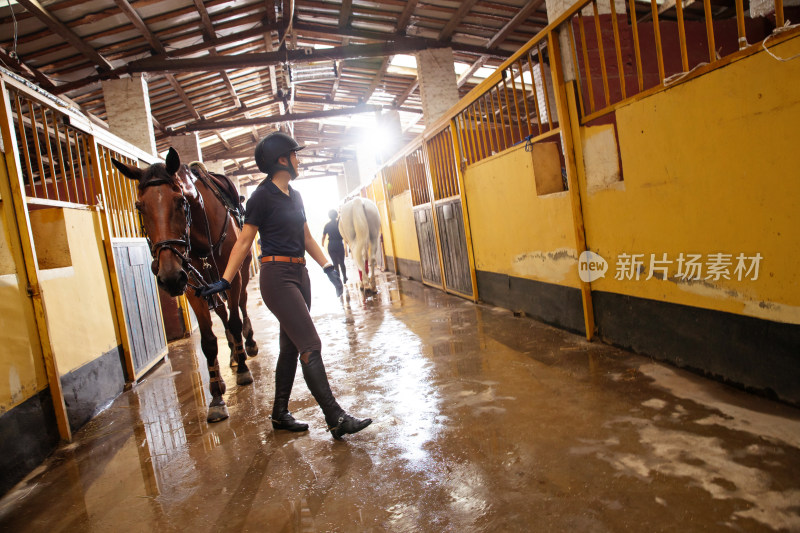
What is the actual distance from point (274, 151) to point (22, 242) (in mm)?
1946

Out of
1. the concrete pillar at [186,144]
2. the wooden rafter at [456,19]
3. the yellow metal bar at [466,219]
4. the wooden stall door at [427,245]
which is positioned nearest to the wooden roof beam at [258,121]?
the concrete pillar at [186,144]

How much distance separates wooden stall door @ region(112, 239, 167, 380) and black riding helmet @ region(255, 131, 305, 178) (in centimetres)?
276

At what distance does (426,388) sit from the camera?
130 inches

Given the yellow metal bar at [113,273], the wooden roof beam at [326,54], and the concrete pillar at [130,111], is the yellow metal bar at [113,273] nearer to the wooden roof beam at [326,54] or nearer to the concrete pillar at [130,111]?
the concrete pillar at [130,111]

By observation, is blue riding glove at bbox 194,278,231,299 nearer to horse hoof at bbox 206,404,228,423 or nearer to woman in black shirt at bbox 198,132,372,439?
woman in black shirt at bbox 198,132,372,439

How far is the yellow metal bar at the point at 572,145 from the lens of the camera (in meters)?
3.73

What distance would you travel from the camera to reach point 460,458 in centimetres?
226

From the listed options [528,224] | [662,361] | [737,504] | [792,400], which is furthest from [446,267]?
[737,504]

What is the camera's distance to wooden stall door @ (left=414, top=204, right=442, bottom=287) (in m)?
7.88

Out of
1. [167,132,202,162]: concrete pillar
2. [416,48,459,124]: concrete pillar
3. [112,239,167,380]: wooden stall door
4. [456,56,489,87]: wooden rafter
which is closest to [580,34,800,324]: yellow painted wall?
[112,239,167,380]: wooden stall door

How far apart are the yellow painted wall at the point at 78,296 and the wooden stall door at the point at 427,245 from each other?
4.80m

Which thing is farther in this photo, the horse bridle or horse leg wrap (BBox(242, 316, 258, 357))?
horse leg wrap (BBox(242, 316, 258, 357))

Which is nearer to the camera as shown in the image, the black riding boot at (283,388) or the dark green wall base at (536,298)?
the black riding boot at (283,388)

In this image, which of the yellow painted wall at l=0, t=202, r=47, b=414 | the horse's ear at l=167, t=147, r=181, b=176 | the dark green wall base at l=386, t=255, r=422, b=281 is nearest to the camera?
the yellow painted wall at l=0, t=202, r=47, b=414
